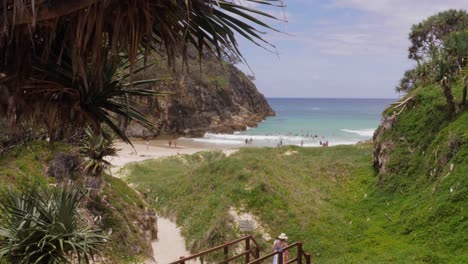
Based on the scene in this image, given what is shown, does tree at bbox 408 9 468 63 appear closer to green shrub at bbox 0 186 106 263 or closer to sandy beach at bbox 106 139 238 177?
sandy beach at bbox 106 139 238 177

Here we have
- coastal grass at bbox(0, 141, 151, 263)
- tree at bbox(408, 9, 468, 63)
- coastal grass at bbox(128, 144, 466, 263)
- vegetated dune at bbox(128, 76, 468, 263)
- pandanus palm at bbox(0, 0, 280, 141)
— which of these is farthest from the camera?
tree at bbox(408, 9, 468, 63)

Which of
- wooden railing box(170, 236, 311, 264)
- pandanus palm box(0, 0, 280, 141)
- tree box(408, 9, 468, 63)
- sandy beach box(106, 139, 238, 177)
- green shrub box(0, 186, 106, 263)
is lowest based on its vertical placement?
sandy beach box(106, 139, 238, 177)

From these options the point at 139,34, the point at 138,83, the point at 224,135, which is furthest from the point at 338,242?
the point at 224,135

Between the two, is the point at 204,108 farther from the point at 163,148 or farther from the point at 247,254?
the point at 247,254

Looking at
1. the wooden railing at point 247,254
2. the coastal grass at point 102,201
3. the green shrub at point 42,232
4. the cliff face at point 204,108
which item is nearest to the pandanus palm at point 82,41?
the green shrub at point 42,232

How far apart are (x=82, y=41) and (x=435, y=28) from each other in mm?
45447

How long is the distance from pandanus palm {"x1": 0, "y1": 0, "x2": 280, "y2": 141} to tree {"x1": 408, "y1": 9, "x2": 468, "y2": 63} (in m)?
40.3

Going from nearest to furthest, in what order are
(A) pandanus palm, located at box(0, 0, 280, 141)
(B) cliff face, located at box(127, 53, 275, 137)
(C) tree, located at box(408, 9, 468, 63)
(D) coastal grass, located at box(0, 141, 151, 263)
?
(A) pandanus palm, located at box(0, 0, 280, 141) < (D) coastal grass, located at box(0, 141, 151, 263) < (C) tree, located at box(408, 9, 468, 63) < (B) cliff face, located at box(127, 53, 275, 137)

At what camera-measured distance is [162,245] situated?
17.7 metres

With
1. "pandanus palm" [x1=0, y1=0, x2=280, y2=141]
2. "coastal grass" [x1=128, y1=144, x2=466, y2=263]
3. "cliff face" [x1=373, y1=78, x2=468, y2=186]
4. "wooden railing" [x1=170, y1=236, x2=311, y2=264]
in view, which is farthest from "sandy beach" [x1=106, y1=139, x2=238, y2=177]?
"pandanus palm" [x1=0, y1=0, x2=280, y2=141]

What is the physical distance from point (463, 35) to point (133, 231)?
16223 mm

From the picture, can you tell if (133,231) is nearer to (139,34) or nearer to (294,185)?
(294,185)

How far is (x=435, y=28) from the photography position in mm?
43500

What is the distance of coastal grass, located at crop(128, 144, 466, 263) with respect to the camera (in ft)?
50.1
